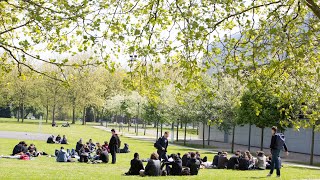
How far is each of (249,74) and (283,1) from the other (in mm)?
2100

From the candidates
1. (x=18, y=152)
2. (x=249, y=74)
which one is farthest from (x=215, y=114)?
(x=249, y=74)

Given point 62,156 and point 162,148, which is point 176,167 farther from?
point 62,156

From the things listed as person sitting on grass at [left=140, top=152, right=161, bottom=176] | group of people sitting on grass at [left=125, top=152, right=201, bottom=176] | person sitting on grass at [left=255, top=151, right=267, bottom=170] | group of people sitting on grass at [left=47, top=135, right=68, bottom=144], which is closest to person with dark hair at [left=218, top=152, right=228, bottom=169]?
person sitting on grass at [left=255, top=151, right=267, bottom=170]

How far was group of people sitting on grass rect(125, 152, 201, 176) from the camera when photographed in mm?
17922

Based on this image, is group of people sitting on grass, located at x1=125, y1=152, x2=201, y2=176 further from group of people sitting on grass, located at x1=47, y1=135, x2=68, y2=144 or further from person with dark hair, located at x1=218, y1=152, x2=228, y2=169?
group of people sitting on grass, located at x1=47, y1=135, x2=68, y2=144

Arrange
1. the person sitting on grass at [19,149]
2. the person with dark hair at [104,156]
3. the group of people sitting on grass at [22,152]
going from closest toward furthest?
the group of people sitting on grass at [22,152] → the person with dark hair at [104,156] → the person sitting on grass at [19,149]

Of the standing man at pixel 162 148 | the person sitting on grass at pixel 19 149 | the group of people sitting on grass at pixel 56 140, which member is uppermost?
the standing man at pixel 162 148

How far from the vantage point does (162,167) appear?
19.0 meters

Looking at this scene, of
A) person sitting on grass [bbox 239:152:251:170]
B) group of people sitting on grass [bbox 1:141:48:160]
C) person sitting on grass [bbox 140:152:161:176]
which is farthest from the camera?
group of people sitting on grass [bbox 1:141:48:160]

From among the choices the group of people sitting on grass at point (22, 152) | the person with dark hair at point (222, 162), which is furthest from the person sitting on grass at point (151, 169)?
the group of people sitting on grass at point (22, 152)

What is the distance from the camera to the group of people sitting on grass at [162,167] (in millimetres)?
17922

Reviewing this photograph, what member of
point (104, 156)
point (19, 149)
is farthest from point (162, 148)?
point (19, 149)

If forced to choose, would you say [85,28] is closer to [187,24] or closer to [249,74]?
[187,24]

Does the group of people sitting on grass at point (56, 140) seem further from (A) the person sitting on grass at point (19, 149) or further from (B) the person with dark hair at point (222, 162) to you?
(B) the person with dark hair at point (222, 162)
